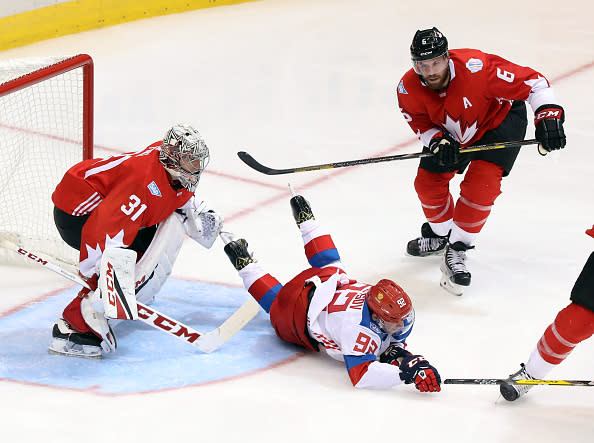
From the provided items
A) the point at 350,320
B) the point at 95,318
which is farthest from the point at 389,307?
the point at 95,318

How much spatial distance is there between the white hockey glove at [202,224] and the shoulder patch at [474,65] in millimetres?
1160

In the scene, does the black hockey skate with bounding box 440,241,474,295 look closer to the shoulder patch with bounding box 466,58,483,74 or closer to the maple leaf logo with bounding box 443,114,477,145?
the maple leaf logo with bounding box 443,114,477,145

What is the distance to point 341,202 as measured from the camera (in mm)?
5055

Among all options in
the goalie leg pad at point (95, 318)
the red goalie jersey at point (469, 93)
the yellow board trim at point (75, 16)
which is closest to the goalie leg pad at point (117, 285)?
the goalie leg pad at point (95, 318)

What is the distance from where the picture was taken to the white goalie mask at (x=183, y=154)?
11.2 feet

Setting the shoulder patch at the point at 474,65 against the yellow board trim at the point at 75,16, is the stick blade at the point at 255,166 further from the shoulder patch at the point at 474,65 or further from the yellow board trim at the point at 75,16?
the yellow board trim at the point at 75,16

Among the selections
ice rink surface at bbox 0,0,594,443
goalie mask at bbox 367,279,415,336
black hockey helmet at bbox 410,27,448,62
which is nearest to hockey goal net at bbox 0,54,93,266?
ice rink surface at bbox 0,0,594,443

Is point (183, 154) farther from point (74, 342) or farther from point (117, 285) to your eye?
point (74, 342)

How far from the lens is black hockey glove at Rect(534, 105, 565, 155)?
3.82m

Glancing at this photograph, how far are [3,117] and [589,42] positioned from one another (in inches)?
178

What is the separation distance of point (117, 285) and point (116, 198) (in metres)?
0.31

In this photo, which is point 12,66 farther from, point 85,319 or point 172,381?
point 172,381

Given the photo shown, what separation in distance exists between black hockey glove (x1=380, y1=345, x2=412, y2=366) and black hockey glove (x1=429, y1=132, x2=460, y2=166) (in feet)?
2.96

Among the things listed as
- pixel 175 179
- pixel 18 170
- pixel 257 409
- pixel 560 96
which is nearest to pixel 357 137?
pixel 560 96
